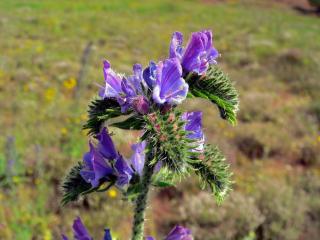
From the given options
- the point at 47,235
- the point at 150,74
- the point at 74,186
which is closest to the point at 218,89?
the point at 150,74

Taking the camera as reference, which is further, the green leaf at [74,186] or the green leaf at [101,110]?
the green leaf at [74,186]

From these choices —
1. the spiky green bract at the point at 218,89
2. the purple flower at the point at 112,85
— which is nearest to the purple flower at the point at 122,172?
the purple flower at the point at 112,85

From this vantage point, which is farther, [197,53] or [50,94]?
[50,94]

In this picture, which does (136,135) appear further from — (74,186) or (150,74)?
(150,74)

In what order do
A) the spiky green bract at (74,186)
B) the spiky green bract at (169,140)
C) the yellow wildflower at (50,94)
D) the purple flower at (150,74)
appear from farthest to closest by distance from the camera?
the yellow wildflower at (50,94), the spiky green bract at (74,186), the purple flower at (150,74), the spiky green bract at (169,140)

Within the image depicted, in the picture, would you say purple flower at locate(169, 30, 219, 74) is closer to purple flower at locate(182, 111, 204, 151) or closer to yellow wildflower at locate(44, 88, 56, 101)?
purple flower at locate(182, 111, 204, 151)

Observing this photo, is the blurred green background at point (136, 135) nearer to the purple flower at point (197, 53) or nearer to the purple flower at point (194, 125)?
the purple flower at point (194, 125)
